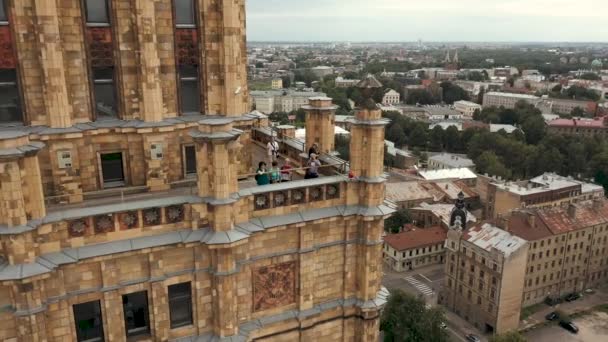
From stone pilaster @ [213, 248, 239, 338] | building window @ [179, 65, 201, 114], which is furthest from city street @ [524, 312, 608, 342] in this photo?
building window @ [179, 65, 201, 114]

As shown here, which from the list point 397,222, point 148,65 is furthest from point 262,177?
point 397,222

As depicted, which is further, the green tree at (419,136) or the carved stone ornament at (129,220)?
the green tree at (419,136)

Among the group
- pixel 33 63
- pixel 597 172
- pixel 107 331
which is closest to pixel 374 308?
pixel 107 331

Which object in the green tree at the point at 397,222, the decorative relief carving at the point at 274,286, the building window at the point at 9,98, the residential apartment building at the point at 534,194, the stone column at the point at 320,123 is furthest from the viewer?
the green tree at the point at 397,222

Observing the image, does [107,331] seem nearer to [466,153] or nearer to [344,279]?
[344,279]

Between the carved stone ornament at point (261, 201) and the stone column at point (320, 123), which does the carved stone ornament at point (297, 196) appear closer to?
the carved stone ornament at point (261, 201)

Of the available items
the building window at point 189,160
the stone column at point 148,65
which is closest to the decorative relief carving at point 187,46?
the stone column at point 148,65

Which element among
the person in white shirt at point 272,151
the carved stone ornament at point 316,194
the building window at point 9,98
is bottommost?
the carved stone ornament at point 316,194

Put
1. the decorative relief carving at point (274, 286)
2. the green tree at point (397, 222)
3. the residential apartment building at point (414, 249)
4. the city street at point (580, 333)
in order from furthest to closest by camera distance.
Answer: the green tree at point (397, 222), the residential apartment building at point (414, 249), the city street at point (580, 333), the decorative relief carving at point (274, 286)
